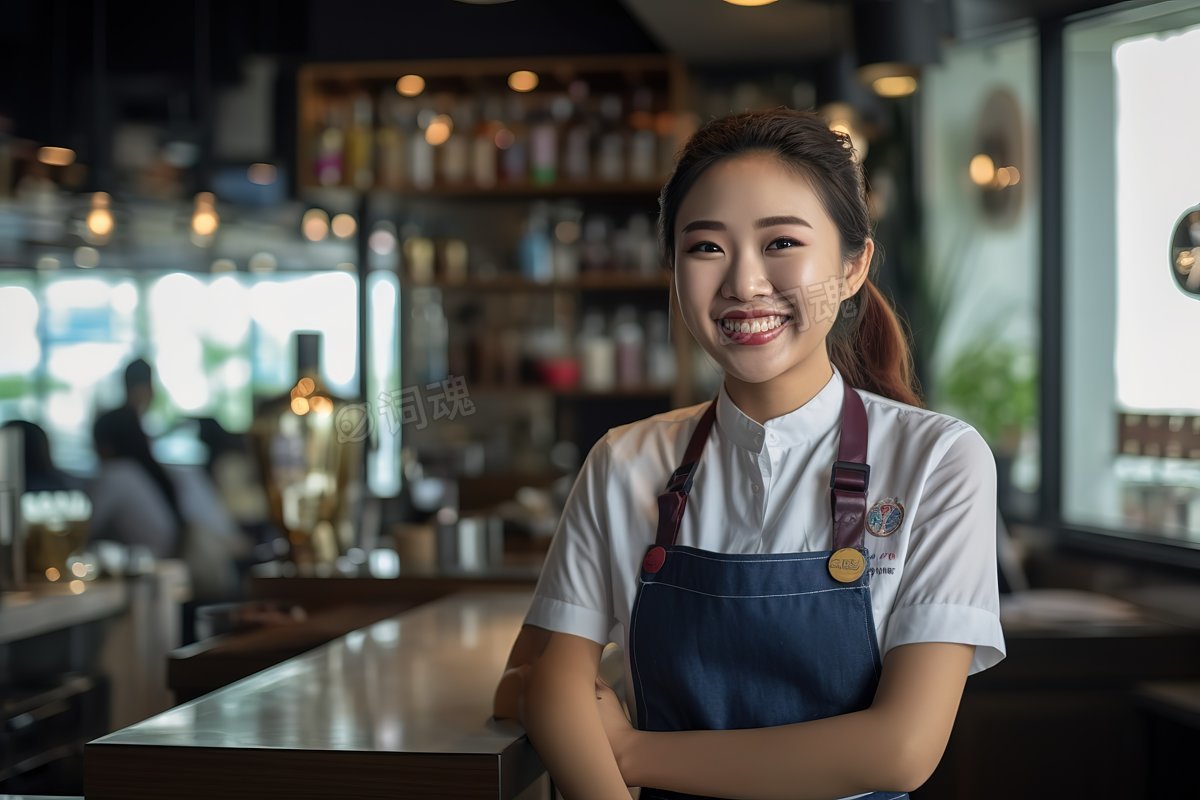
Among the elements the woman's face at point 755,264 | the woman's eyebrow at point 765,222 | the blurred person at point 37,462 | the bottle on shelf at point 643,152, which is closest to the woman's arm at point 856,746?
the woman's face at point 755,264

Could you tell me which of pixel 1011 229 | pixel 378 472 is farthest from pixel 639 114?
pixel 378 472

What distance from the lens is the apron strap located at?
124cm

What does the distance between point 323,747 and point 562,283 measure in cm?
341

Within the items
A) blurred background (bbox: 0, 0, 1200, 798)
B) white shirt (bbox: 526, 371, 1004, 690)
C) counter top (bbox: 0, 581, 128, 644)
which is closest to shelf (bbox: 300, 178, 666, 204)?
blurred background (bbox: 0, 0, 1200, 798)

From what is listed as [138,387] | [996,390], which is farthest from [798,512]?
[138,387]

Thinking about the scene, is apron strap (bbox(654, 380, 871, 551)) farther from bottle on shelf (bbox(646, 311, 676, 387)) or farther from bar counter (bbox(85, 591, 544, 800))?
bottle on shelf (bbox(646, 311, 676, 387))

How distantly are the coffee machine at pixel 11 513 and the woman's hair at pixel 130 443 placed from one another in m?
1.77

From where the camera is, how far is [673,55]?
4.58 metres

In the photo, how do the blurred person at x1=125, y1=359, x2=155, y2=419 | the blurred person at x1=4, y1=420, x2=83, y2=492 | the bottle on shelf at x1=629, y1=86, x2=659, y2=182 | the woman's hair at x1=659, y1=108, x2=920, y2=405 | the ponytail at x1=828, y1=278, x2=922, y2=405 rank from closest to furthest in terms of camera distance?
the woman's hair at x1=659, y1=108, x2=920, y2=405, the ponytail at x1=828, y1=278, x2=922, y2=405, the blurred person at x1=4, y1=420, x2=83, y2=492, the bottle on shelf at x1=629, y1=86, x2=659, y2=182, the blurred person at x1=125, y1=359, x2=155, y2=419

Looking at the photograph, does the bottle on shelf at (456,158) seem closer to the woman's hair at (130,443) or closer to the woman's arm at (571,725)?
the woman's hair at (130,443)

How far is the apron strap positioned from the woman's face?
0.10 m

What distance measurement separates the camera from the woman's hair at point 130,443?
486 centimetres

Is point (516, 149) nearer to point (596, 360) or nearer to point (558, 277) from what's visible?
point (558, 277)

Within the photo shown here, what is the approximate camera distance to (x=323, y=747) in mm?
1245
